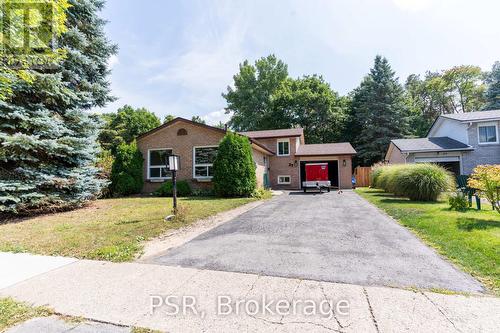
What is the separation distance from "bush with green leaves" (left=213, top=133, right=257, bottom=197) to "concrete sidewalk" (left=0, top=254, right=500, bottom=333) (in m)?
9.46

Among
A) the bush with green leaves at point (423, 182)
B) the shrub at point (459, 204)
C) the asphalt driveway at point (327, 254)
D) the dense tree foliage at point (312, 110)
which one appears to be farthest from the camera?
the dense tree foliage at point (312, 110)

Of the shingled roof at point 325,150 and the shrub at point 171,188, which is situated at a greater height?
the shingled roof at point 325,150

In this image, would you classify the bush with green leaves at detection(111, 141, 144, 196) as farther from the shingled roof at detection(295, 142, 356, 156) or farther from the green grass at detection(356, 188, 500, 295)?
the green grass at detection(356, 188, 500, 295)

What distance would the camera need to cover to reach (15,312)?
2760mm

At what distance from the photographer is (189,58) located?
13.6 m

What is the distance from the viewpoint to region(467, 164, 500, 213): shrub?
676 cm

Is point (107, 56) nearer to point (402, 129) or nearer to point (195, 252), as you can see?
point (195, 252)

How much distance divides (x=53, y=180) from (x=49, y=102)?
327 centimetres

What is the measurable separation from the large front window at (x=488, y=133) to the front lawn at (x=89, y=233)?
20671 millimetres

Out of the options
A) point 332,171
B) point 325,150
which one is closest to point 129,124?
point 325,150

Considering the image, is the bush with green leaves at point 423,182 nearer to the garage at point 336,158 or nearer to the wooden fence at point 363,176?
the garage at point 336,158

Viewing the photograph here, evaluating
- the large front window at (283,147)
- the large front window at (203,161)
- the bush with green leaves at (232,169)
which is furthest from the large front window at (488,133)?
the large front window at (203,161)

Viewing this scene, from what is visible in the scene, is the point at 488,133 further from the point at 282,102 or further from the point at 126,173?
the point at 126,173

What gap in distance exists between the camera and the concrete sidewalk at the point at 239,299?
2420 millimetres
